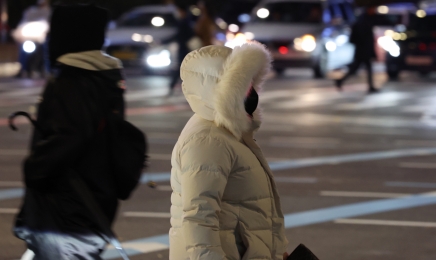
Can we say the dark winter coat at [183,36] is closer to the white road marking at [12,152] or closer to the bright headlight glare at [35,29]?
the bright headlight glare at [35,29]

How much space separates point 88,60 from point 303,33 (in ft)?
60.1

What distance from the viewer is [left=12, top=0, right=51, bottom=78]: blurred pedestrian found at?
21.0 meters

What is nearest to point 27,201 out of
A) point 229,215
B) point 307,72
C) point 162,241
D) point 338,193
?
point 229,215

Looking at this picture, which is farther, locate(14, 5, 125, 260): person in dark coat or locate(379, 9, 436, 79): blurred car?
locate(379, 9, 436, 79): blurred car

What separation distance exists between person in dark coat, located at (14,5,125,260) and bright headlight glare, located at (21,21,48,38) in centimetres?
1795

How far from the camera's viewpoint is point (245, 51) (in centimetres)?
296

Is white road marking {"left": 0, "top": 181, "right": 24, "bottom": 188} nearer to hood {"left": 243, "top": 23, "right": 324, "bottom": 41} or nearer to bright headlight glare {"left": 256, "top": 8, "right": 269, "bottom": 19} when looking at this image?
hood {"left": 243, "top": 23, "right": 324, "bottom": 41}

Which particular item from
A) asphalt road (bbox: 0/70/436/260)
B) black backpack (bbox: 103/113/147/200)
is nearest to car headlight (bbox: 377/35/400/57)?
asphalt road (bbox: 0/70/436/260)

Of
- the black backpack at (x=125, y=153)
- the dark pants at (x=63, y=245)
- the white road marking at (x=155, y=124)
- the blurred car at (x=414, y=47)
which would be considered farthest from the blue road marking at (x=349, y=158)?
the blurred car at (x=414, y=47)

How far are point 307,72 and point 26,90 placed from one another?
914 cm

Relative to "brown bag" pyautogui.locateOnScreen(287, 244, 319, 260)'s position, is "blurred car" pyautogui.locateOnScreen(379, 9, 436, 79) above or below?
below

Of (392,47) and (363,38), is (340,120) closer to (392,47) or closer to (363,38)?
(363,38)

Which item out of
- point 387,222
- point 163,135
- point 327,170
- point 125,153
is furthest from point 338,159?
point 125,153

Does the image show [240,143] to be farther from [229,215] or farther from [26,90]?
[26,90]
